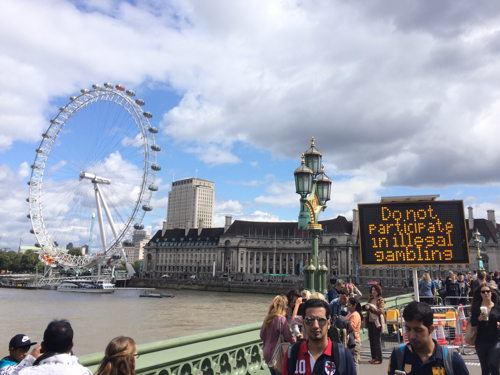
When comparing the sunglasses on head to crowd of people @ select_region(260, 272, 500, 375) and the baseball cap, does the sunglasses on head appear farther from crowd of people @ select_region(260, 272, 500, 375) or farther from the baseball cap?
the baseball cap

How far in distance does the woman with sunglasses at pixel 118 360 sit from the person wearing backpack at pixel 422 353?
218cm

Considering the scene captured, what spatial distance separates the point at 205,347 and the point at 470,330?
11.9ft

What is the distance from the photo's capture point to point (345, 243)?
Answer: 123 meters

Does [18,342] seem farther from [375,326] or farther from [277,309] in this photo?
[375,326]

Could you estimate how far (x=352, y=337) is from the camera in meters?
7.34

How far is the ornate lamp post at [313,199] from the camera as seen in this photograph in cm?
1366

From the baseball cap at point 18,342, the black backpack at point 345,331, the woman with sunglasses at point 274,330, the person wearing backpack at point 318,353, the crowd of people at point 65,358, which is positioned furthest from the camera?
the black backpack at point 345,331

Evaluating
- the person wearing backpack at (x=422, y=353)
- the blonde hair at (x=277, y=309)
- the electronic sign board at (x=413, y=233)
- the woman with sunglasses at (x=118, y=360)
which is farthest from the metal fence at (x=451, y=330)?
the woman with sunglasses at (x=118, y=360)

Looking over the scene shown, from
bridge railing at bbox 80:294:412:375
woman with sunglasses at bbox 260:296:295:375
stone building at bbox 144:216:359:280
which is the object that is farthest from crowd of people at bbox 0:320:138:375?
stone building at bbox 144:216:359:280

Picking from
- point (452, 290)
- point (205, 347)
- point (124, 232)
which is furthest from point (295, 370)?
point (124, 232)

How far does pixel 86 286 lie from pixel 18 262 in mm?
66425

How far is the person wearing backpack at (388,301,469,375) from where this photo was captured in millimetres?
3359

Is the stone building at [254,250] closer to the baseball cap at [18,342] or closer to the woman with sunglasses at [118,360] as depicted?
the baseball cap at [18,342]

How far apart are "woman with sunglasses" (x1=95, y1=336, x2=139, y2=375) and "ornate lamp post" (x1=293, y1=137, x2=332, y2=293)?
9988 millimetres
